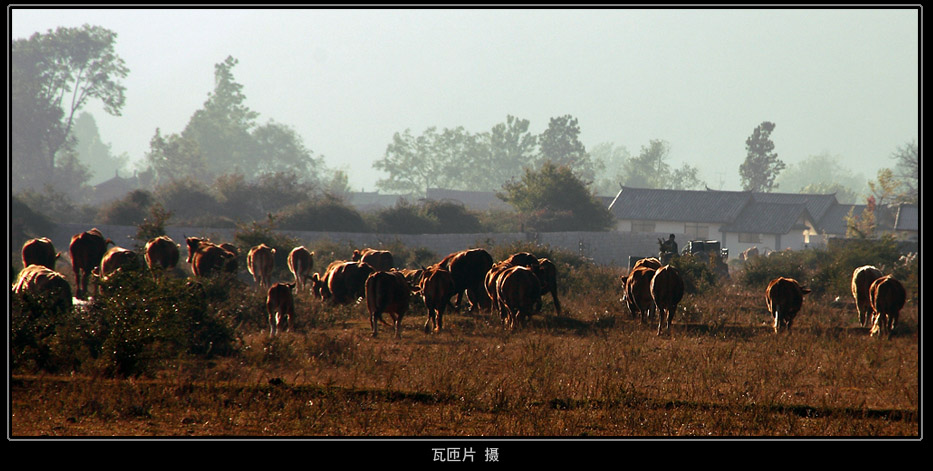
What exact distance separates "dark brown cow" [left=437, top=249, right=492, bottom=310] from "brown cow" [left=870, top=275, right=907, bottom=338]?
25.8 ft

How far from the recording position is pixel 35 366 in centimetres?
1038

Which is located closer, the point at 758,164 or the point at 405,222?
the point at 405,222

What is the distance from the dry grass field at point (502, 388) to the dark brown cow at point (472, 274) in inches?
102

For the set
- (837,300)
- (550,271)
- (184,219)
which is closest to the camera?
(550,271)

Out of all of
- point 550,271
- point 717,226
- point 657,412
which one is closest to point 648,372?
point 657,412

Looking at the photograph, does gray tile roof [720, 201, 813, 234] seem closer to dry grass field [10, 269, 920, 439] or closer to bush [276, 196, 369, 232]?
bush [276, 196, 369, 232]

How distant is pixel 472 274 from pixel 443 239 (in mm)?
22000

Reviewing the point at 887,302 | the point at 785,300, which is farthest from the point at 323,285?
the point at 887,302

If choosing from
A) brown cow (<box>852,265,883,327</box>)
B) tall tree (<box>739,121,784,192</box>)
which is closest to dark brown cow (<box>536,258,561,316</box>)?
brown cow (<box>852,265,883,327</box>)

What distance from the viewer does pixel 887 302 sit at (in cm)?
1543

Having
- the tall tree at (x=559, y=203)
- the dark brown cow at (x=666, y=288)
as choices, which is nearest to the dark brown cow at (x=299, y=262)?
the dark brown cow at (x=666, y=288)

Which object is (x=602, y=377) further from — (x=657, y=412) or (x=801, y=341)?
(x=801, y=341)

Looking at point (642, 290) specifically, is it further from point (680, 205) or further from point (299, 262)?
point (680, 205)

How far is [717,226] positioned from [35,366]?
198 feet
